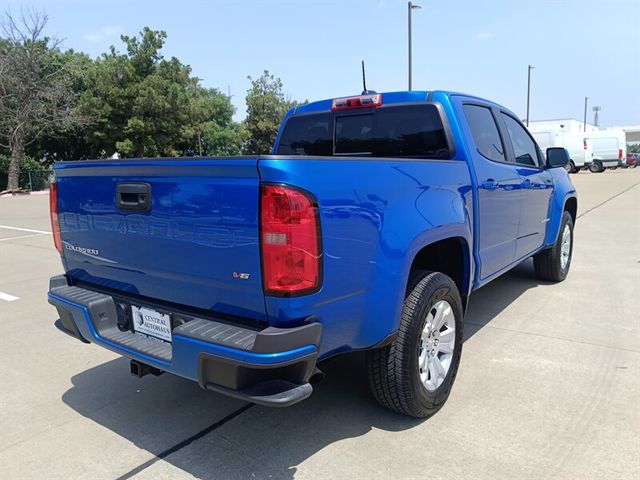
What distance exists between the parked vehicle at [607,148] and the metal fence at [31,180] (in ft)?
120

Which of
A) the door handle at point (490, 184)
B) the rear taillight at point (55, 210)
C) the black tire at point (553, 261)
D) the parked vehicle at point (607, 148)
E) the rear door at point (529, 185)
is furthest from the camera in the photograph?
the parked vehicle at point (607, 148)

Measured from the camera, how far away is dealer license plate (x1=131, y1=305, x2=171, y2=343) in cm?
265

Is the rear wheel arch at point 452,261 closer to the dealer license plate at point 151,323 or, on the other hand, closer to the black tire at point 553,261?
the dealer license plate at point 151,323

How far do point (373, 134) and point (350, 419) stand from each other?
216 centimetres

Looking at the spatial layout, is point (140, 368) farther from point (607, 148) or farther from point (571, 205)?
point (607, 148)

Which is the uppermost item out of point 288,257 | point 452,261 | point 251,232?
point 251,232

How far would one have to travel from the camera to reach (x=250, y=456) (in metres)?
2.73

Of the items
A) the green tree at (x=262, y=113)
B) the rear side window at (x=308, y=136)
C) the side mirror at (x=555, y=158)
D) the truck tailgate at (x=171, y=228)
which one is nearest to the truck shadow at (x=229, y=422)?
the truck tailgate at (x=171, y=228)

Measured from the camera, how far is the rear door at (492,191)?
373 cm

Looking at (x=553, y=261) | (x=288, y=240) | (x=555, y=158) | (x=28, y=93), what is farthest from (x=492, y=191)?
(x=28, y=93)

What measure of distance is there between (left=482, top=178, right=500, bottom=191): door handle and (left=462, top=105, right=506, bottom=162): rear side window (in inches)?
8.4

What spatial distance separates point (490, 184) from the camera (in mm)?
3816

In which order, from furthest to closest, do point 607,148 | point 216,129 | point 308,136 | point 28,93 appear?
point 216,129 < point 607,148 < point 28,93 < point 308,136

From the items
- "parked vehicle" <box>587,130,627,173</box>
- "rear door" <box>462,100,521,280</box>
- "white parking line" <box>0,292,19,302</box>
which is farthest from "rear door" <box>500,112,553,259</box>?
"parked vehicle" <box>587,130,627,173</box>
